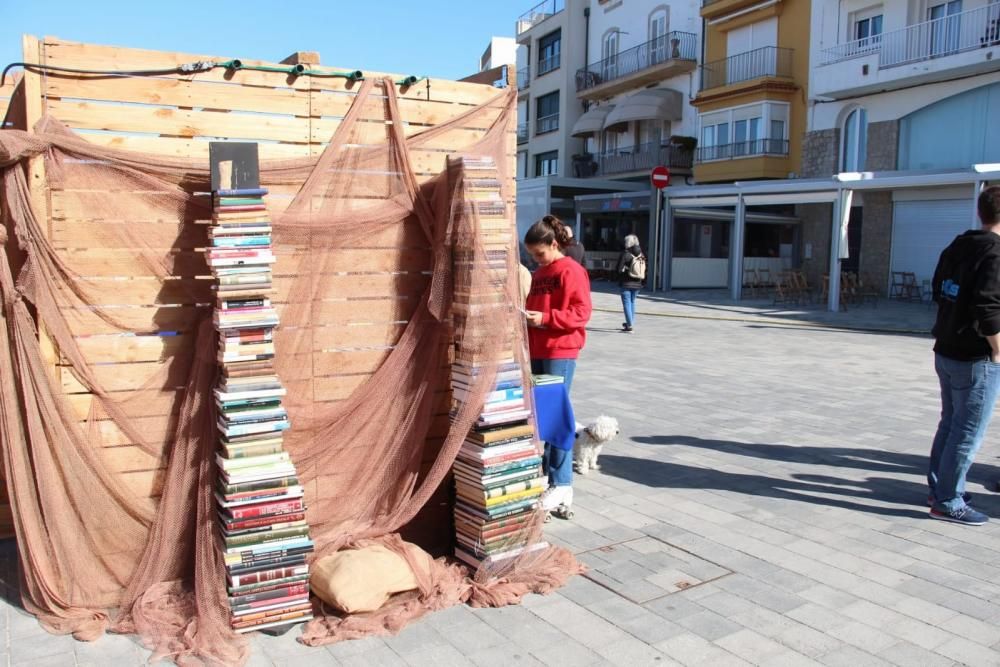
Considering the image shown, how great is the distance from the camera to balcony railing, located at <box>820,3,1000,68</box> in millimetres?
21438

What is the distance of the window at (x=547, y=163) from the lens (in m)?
43.3

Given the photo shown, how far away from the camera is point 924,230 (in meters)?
22.8

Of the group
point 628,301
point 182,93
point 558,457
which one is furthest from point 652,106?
point 182,93

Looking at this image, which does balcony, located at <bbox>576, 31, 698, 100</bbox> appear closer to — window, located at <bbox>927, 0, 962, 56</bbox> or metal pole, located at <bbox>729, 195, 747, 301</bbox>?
window, located at <bbox>927, 0, 962, 56</bbox>

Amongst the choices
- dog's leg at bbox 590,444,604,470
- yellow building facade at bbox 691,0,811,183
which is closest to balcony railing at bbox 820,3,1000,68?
yellow building facade at bbox 691,0,811,183

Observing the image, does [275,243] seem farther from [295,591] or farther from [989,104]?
[989,104]

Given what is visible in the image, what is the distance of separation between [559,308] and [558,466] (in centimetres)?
99

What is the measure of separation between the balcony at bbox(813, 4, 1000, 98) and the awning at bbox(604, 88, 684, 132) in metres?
7.65

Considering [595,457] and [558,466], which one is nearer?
[558,466]

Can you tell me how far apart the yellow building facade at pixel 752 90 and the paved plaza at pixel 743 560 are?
21034mm

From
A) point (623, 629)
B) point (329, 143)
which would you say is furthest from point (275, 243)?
point (623, 629)

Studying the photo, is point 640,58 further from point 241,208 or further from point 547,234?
point 241,208

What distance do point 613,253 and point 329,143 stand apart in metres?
28.8

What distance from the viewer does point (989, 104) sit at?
861 inches
